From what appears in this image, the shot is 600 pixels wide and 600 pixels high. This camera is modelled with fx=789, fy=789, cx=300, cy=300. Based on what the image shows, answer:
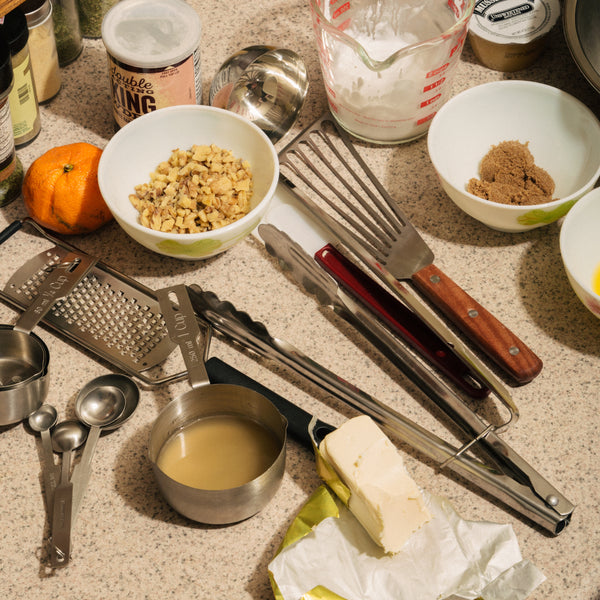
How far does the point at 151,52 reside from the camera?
38.6 inches

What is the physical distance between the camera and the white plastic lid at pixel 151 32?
0.97 metres

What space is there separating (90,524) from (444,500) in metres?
0.35

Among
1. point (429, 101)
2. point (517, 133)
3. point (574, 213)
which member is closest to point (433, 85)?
point (429, 101)

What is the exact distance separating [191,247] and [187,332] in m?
0.12

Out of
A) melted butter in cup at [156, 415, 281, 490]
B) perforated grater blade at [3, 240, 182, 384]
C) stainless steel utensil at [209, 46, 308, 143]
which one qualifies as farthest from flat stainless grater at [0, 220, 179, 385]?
stainless steel utensil at [209, 46, 308, 143]

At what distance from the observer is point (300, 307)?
3.18 ft

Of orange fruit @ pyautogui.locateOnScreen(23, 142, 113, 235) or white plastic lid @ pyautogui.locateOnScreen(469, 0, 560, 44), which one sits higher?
white plastic lid @ pyautogui.locateOnScreen(469, 0, 560, 44)

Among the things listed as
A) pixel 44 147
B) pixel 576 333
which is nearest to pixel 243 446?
pixel 576 333

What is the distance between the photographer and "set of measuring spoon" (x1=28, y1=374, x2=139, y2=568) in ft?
2.49

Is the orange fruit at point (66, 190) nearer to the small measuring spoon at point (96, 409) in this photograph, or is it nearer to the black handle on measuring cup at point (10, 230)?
the black handle on measuring cup at point (10, 230)

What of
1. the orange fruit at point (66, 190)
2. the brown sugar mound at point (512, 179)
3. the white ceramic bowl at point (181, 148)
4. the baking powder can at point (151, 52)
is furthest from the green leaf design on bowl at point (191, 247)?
the brown sugar mound at point (512, 179)

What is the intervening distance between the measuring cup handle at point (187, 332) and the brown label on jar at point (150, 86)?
281mm

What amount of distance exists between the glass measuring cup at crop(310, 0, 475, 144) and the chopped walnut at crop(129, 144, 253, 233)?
7.4 inches

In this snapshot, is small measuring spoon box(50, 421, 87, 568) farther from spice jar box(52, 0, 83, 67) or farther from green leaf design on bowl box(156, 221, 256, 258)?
spice jar box(52, 0, 83, 67)
